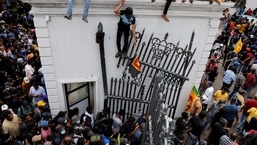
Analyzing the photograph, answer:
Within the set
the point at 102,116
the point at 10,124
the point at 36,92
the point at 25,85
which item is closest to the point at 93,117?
the point at 102,116

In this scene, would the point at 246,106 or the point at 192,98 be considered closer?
the point at 246,106

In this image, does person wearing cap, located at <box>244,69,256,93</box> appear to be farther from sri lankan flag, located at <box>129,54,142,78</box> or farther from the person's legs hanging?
the person's legs hanging

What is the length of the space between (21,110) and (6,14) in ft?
36.9

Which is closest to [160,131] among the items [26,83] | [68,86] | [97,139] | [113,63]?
[97,139]

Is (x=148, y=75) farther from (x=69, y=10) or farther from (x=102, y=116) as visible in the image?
(x=69, y=10)

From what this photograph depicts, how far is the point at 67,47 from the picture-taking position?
8.34m

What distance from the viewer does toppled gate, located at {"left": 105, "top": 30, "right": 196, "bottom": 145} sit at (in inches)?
350

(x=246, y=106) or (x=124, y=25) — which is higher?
(x=124, y=25)

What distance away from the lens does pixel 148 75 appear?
9383 mm

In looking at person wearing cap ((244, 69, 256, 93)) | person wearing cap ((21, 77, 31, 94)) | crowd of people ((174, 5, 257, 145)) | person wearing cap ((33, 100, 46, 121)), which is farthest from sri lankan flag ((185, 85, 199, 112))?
person wearing cap ((21, 77, 31, 94))

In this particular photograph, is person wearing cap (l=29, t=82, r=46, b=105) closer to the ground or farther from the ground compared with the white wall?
closer to the ground

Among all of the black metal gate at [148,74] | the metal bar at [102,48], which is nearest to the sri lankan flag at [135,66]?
the black metal gate at [148,74]

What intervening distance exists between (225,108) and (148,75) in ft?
8.41

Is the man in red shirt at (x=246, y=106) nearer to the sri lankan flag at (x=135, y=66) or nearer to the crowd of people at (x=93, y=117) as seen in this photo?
the crowd of people at (x=93, y=117)
